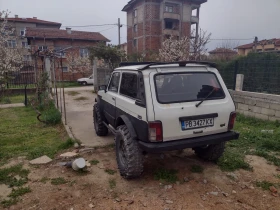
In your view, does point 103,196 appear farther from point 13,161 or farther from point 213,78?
point 213,78

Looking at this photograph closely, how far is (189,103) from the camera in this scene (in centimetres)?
311

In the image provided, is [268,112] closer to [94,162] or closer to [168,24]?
[94,162]

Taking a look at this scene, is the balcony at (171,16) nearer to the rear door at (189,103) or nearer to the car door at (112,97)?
the car door at (112,97)

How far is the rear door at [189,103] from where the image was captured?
2955 mm

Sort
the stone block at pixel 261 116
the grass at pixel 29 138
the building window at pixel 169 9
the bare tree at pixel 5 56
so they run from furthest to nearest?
the building window at pixel 169 9
the bare tree at pixel 5 56
the stone block at pixel 261 116
the grass at pixel 29 138

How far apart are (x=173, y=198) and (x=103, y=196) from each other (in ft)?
3.29

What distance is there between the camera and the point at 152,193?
304 centimetres

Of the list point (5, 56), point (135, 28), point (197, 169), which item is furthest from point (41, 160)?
point (135, 28)

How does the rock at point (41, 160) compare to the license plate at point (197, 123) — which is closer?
the license plate at point (197, 123)

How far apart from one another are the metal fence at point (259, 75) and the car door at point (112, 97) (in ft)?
17.3

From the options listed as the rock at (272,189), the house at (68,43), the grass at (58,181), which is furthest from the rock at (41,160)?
the house at (68,43)

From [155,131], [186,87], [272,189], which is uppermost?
[186,87]

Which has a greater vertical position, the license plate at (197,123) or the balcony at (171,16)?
the balcony at (171,16)

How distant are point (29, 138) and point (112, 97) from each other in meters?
2.92
